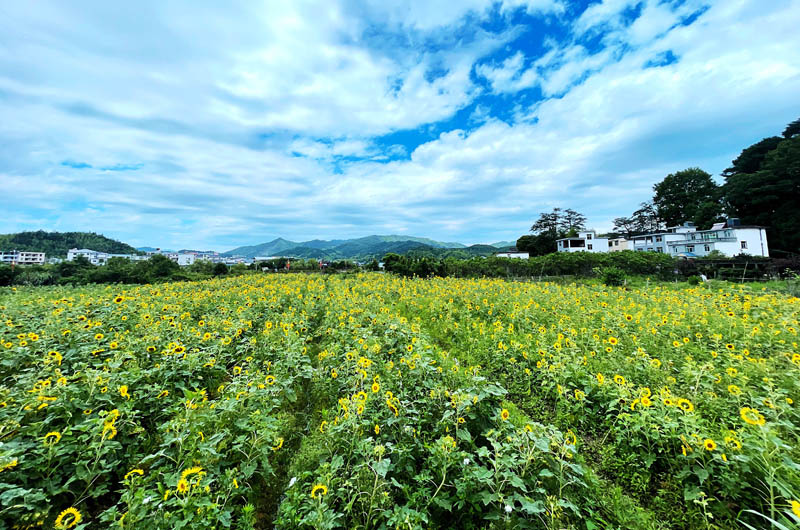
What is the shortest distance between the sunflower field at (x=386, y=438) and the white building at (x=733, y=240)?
4910 cm

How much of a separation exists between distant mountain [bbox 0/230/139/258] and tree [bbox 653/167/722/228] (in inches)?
6332

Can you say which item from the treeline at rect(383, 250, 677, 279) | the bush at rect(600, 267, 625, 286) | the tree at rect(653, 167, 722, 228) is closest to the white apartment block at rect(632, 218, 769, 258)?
the tree at rect(653, 167, 722, 228)

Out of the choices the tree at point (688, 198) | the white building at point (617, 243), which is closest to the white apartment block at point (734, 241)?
the tree at point (688, 198)

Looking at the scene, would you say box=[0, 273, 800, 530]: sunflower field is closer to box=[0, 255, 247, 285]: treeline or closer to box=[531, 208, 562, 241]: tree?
box=[0, 255, 247, 285]: treeline

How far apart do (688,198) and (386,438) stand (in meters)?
78.6

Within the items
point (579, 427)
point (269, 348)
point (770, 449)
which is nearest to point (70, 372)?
point (269, 348)

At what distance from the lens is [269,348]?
15.2 feet

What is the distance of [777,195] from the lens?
36.8 metres

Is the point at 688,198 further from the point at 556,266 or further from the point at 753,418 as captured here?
the point at 753,418

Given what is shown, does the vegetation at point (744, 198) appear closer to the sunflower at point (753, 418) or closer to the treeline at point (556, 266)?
the treeline at point (556, 266)

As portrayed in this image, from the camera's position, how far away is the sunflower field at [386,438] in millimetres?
2027

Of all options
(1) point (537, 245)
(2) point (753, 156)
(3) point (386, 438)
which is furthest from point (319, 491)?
(2) point (753, 156)

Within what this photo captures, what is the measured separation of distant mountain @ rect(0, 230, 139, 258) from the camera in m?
88.1

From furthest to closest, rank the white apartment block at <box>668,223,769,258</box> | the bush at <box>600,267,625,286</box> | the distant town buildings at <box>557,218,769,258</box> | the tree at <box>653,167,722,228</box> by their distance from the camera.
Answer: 1. the tree at <box>653,167,722,228</box>
2. the distant town buildings at <box>557,218,769,258</box>
3. the white apartment block at <box>668,223,769,258</box>
4. the bush at <box>600,267,625,286</box>
